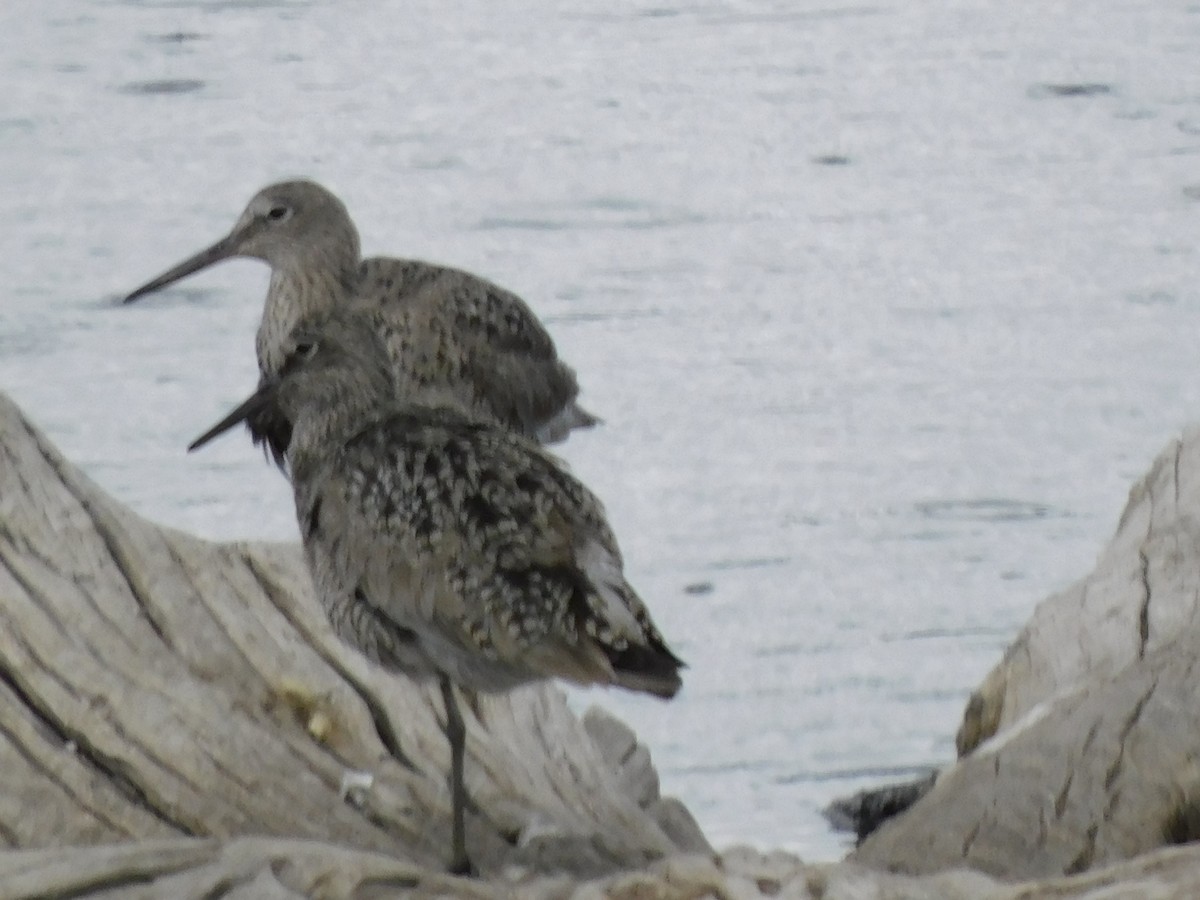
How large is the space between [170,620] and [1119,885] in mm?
Result: 1561

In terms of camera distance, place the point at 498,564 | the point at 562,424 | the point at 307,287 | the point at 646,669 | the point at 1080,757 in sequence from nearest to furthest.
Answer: the point at 646,669
the point at 498,564
the point at 1080,757
the point at 307,287
the point at 562,424

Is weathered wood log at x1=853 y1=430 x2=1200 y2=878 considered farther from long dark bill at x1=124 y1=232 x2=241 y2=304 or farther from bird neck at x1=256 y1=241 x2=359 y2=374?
long dark bill at x1=124 y1=232 x2=241 y2=304

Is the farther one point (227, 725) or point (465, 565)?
point (227, 725)

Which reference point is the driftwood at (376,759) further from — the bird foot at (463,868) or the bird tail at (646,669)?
the bird tail at (646,669)

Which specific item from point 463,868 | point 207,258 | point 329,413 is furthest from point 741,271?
point 463,868

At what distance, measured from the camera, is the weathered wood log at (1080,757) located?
338cm

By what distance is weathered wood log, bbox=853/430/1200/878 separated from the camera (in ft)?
11.1

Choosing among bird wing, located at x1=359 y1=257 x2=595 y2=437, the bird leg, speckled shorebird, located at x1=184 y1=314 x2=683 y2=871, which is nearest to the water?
bird wing, located at x1=359 y1=257 x2=595 y2=437

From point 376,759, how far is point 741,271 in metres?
3.56

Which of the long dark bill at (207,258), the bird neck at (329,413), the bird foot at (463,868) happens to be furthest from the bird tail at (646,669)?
the long dark bill at (207,258)

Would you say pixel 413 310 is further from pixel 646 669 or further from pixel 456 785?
pixel 646 669

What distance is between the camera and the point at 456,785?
11.3 feet

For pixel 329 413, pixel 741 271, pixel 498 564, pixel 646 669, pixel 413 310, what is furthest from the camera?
pixel 741 271

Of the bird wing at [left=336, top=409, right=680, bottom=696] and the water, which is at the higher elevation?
the bird wing at [left=336, top=409, right=680, bottom=696]
